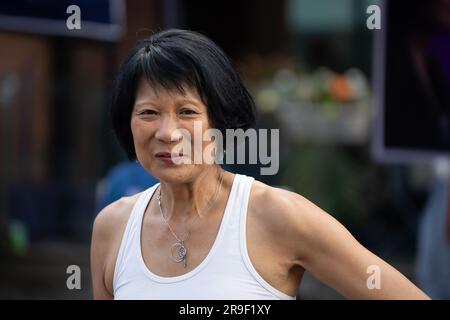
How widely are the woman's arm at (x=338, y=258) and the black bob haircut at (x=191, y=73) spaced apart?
1.05 ft

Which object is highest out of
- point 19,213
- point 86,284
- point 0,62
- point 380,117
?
point 0,62

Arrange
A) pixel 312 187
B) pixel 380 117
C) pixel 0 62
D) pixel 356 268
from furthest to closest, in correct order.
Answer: pixel 312 187
pixel 0 62
pixel 380 117
pixel 356 268

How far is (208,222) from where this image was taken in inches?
101

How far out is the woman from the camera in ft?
7.96

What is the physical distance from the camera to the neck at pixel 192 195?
104 inches

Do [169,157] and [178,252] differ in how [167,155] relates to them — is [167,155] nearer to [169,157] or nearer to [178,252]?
[169,157]

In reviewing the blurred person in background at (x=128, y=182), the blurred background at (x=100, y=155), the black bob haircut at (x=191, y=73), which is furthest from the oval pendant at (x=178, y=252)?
the blurred background at (x=100, y=155)

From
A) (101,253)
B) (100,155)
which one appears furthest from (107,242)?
(100,155)

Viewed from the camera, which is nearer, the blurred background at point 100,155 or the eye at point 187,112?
the eye at point 187,112

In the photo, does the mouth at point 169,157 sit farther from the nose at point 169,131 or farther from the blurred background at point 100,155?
the blurred background at point 100,155
